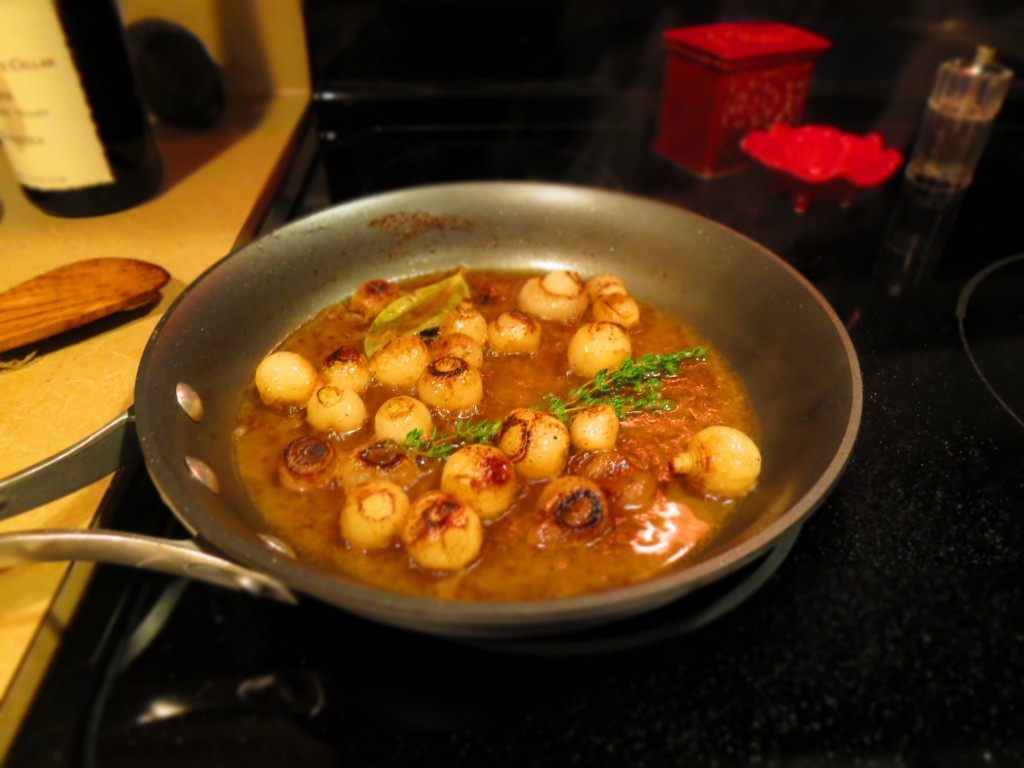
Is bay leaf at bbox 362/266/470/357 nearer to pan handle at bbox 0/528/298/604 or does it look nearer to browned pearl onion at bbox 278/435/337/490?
browned pearl onion at bbox 278/435/337/490

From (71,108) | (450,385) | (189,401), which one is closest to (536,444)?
(450,385)

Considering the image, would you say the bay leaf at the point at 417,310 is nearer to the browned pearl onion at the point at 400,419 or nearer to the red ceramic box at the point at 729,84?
the browned pearl onion at the point at 400,419

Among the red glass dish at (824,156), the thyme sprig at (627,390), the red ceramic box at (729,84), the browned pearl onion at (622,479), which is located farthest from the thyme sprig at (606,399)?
the red ceramic box at (729,84)

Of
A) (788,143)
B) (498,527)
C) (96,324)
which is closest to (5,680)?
(498,527)

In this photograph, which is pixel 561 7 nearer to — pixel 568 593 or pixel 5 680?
pixel 568 593

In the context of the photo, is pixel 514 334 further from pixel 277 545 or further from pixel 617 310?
pixel 277 545

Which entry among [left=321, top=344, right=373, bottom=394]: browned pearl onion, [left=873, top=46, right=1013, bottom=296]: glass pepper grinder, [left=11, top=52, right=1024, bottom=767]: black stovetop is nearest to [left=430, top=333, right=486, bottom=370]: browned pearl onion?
[left=321, top=344, right=373, bottom=394]: browned pearl onion
